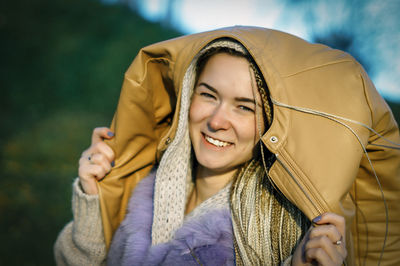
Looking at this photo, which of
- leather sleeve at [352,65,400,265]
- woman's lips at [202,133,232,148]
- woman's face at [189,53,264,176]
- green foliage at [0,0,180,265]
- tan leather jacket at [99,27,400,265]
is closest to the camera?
tan leather jacket at [99,27,400,265]

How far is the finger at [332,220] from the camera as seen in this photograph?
1236 mm

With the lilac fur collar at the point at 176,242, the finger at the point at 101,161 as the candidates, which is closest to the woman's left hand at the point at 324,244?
the lilac fur collar at the point at 176,242

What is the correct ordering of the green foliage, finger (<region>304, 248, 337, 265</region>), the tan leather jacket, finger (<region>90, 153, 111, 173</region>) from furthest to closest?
1. the green foliage
2. finger (<region>90, 153, 111, 173</region>)
3. the tan leather jacket
4. finger (<region>304, 248, 337, 265</region>)

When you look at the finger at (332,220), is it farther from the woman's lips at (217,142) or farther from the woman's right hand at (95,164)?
the woman's right hand at (95,164)

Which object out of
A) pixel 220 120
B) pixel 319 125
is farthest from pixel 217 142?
pixel 319 125

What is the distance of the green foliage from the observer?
510cm

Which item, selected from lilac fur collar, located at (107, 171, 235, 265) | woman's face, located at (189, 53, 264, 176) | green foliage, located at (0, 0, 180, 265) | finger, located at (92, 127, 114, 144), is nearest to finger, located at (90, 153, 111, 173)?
finger, located at (92, 127, 114, 144)

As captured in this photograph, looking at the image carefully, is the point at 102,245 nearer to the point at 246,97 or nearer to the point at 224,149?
the point at 224,149

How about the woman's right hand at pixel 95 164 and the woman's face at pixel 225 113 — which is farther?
the woman's right hand at pixel 95 164

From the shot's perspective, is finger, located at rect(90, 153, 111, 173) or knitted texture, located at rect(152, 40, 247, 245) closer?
knitted texture, located at rect(152, 40, 247, 245)

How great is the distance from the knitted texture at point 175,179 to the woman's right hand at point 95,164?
334 millimetres

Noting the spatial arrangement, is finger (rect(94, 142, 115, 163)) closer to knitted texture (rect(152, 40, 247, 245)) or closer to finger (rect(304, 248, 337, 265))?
knitted texture (rect(152, 40, 247, 245))

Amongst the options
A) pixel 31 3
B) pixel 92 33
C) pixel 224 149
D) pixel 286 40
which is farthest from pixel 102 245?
pixel 31 3

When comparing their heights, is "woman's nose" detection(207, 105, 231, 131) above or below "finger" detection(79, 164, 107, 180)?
above
